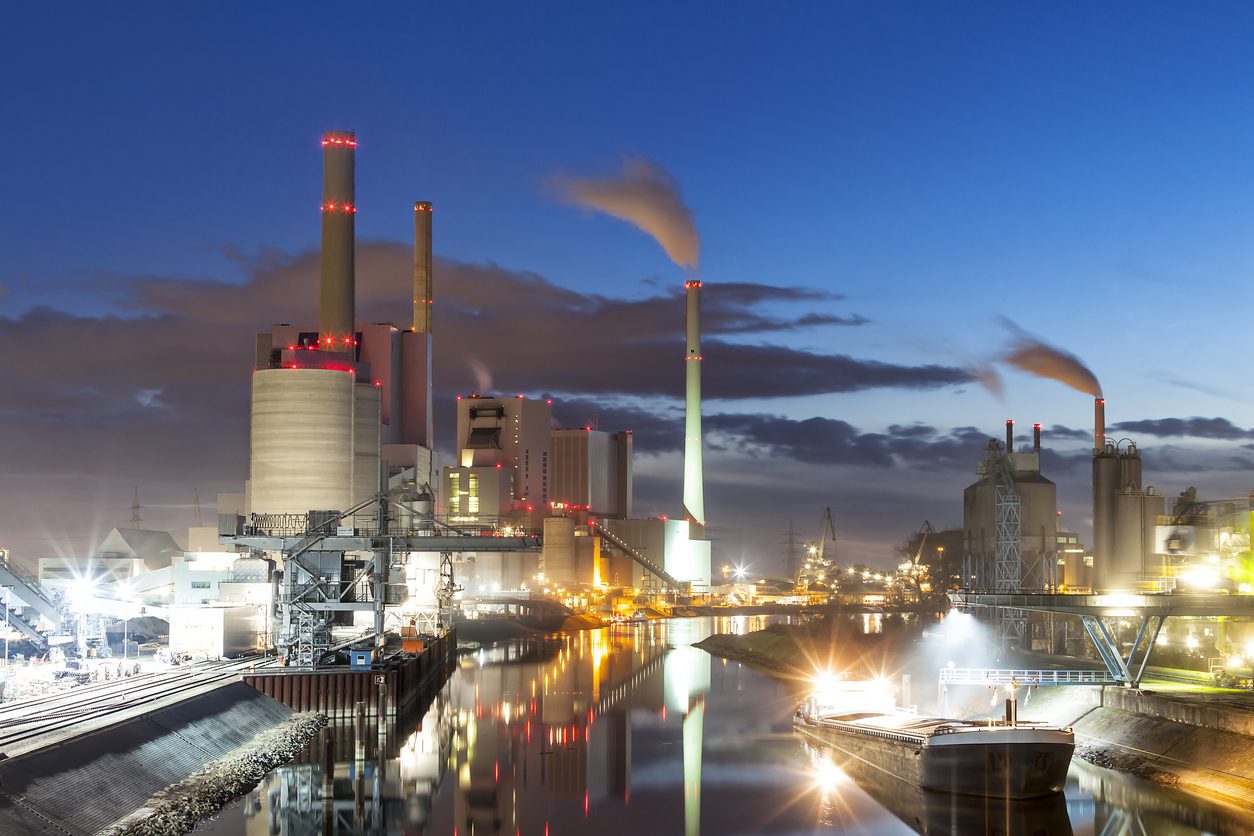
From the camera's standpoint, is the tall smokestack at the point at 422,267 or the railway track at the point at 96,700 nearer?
the railway track at the point at 96,700

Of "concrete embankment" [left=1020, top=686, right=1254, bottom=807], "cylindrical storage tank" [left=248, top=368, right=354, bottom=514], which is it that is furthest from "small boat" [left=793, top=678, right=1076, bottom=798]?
"cylindrical storage tank" [left=248, top=368, right=354, bottom=514]

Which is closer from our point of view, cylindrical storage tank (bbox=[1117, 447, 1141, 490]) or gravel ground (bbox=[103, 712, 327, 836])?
gravel ground (bbox=[103, 712, 327, 836])

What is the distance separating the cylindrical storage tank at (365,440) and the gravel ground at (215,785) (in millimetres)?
47793

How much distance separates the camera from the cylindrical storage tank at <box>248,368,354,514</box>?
91.9 m

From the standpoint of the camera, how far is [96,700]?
46656 millimetres

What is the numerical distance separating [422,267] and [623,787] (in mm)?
102849

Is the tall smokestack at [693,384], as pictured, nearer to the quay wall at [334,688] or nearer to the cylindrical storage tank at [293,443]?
the cylindrical storage tank at [293,443]

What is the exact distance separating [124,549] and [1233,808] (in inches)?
5575

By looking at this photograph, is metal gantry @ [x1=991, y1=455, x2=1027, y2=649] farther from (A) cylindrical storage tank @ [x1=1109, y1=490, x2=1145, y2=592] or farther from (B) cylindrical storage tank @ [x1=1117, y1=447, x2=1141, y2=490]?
(B) cylindrical storage tank @ [x1=1117, y1=447, x2=1141, y2=490]

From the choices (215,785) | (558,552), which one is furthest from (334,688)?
(558,552)

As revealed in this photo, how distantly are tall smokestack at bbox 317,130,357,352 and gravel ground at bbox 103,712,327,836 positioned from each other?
6034cm

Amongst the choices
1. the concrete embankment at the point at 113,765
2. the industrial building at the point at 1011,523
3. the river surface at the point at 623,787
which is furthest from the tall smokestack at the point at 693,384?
the concrete embankment at the point at 113,765

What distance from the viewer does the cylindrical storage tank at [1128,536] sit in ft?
346

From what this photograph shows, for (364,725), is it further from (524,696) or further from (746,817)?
(746,817)
